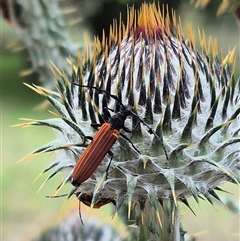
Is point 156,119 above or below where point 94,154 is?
above

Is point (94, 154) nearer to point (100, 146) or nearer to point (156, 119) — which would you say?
point (100, 146)

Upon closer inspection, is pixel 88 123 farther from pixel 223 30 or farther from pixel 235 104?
pixel 223 30

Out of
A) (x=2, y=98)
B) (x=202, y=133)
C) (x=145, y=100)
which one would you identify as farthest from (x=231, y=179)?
(x=2, y=98)

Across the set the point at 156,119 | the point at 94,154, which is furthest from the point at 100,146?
the point at 156,119
